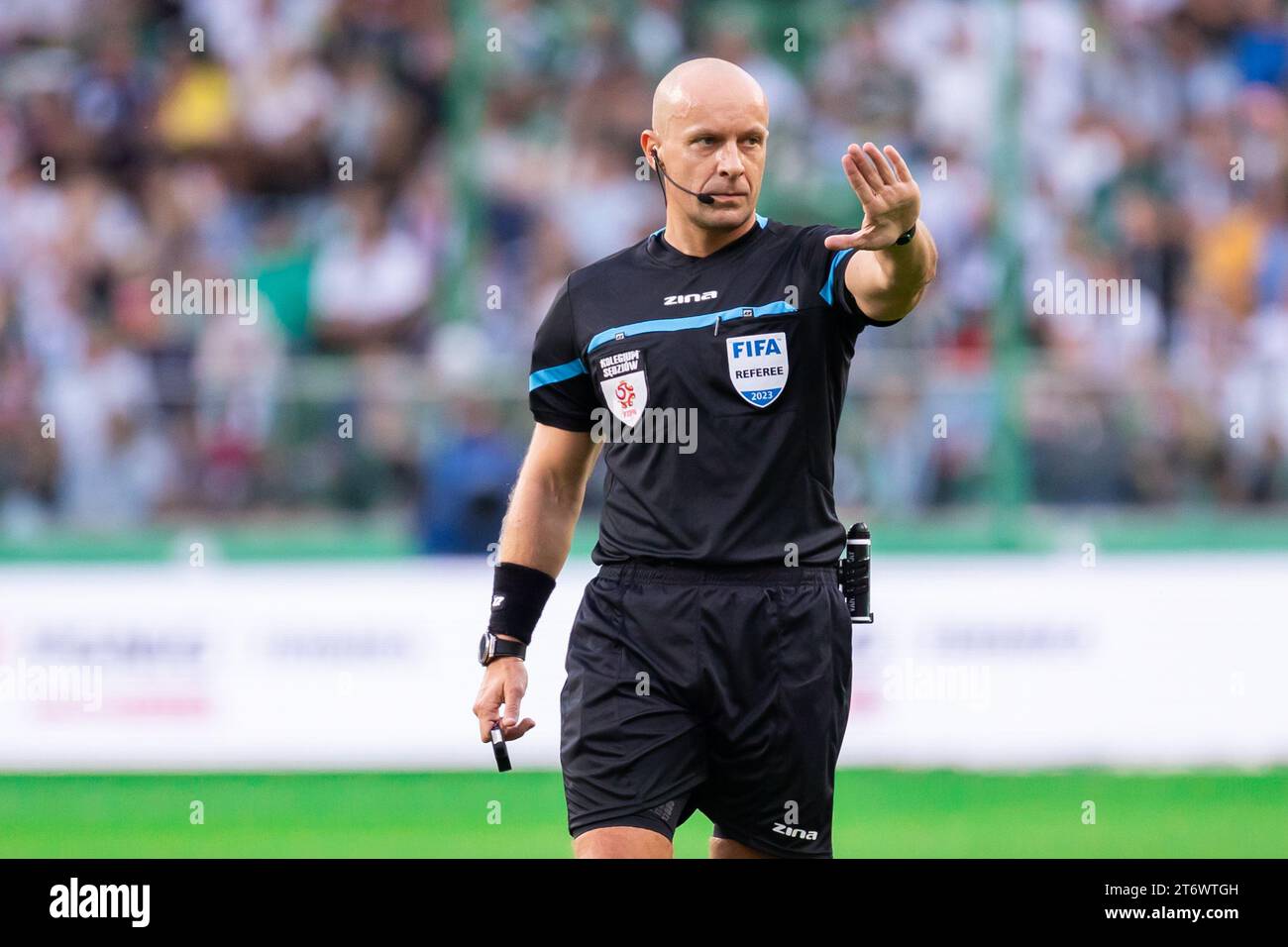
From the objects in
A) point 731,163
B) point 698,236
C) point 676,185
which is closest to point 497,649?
point 698,236

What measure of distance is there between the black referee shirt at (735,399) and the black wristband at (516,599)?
30 cm

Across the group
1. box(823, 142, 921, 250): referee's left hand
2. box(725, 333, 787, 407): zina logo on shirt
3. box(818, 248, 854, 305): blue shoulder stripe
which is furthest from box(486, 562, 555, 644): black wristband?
box(823, 142, 921, 250): referee's left hand

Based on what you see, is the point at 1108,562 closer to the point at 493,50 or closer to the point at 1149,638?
the point at 1149,638

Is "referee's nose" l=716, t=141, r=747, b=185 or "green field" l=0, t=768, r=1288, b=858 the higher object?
"referee's nose" l=716, t=141, r=747, b=185

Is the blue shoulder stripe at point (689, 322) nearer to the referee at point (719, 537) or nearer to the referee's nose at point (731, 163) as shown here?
the referee at point (719, 537)

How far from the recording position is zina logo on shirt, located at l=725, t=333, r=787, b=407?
508 centimetres

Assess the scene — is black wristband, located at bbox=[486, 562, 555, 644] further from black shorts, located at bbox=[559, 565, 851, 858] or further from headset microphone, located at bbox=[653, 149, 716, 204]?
headset microphone, located at bbox=[653, 149, 716, 204]

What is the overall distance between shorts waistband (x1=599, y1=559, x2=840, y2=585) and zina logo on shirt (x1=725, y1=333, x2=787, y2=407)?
0.45 metres

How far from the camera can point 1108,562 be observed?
34.7 ft

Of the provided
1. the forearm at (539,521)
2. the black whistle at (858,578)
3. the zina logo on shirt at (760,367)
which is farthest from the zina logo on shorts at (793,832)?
the zina logo on shirt at (760,367)

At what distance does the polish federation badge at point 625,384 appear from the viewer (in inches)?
203

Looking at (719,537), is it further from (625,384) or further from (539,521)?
(539,521)

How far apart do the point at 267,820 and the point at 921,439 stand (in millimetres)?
4218
